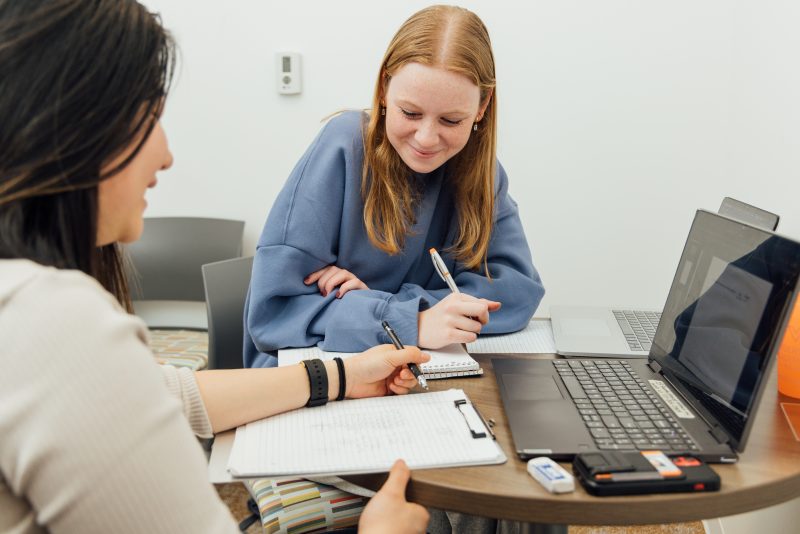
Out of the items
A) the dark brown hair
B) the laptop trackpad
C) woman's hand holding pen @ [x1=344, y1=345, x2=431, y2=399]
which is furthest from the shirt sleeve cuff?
the laptop trackpad

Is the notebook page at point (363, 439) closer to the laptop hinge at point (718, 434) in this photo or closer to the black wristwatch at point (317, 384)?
the black wristwatch at point (317, 384)

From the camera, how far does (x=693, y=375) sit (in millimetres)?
944

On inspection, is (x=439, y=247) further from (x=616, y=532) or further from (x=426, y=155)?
(x=616, y=532)

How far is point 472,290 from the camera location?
53.3 inches

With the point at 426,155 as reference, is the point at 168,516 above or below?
below

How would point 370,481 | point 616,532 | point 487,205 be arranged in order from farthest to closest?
point 616,532 < point 487,205 < point 370,481

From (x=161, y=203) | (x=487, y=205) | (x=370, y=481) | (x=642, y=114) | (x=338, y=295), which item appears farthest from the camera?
(x=161, y=203)

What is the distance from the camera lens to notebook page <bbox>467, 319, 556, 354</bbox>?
3.96ft

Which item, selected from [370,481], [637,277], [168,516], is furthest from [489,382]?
[637,277]

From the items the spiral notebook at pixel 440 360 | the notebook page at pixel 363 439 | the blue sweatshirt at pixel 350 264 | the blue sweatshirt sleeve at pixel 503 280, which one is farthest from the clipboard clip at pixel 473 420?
the blue sweatshirt sleeve at pixel 503 280

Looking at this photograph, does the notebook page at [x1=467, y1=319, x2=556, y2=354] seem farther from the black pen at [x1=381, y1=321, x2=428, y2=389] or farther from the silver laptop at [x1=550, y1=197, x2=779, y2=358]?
the black pen at [x1=381, y1=321, x2=428, y2=389]

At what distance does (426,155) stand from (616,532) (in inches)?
47.3

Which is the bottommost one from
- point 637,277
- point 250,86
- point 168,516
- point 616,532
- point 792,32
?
point 616,532

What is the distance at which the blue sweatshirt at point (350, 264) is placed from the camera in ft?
3.96
